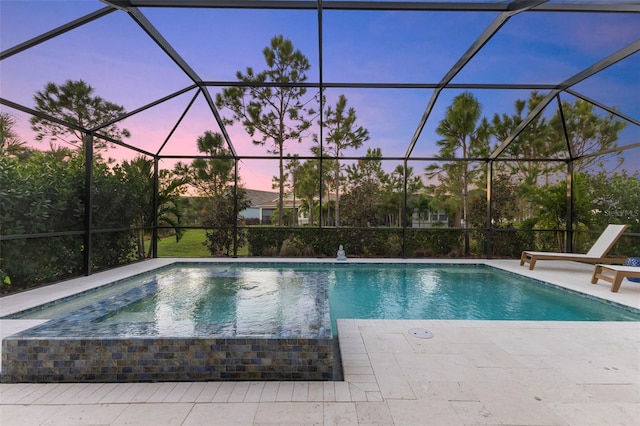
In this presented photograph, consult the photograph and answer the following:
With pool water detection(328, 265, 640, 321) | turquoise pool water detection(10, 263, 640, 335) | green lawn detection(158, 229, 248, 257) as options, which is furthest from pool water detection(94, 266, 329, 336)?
green lawn detection(158, 229, 248, 257)

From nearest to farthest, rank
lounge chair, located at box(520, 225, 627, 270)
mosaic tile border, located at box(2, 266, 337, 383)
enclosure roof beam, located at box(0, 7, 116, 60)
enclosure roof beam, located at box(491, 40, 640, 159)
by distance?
mosaic tile border, located at box(2, 266, 337, 383) → enclosure roof beam, located at box(0, 7, 116, 60) → enclosure roof beam, located at box(491, 40, 640, 159) → lounge chair, located at box(520, 225, 627, 270)

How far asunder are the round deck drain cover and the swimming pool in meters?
0.95

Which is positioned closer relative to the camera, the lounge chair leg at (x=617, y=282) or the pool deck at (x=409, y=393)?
the pool deck at (x=409, y=393)

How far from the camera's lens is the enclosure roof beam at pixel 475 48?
15.3 ft

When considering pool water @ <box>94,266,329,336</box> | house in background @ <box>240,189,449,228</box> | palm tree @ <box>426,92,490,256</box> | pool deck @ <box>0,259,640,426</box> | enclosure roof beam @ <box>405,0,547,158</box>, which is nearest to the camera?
pool deck @ <box>0,259,640,426</box>

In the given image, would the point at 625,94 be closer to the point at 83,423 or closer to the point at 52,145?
the point at 83,423

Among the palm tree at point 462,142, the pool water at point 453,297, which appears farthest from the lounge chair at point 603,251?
the palm tree at point 462,142

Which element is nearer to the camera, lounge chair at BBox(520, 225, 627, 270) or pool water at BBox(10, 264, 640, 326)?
pool water at BBox(10, 264, 640, 326)

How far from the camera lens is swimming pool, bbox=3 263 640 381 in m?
2.46

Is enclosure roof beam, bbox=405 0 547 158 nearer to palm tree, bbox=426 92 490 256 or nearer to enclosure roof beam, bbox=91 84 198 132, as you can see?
palm tree, bbox=426 92 490 256

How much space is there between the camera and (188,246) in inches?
390

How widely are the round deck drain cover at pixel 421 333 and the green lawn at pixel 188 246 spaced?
280 inches

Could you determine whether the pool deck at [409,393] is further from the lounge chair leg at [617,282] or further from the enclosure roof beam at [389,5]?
the enclosure roof beam at [389,5]

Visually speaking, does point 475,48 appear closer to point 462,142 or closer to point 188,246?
point 462,142
